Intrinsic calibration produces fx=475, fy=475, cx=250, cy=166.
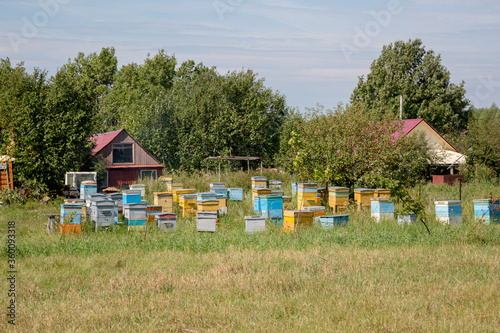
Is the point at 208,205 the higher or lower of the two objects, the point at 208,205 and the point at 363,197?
the lower

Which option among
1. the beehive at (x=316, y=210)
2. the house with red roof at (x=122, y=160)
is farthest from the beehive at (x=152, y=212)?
the house with red roof at (x=122, y=160)

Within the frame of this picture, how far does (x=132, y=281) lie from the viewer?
693cm

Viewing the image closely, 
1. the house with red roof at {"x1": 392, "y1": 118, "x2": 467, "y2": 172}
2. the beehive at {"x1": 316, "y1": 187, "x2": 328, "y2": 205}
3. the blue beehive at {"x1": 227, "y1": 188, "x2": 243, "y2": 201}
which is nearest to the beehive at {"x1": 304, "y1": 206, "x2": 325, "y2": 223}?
the beehive at {"x1": 316, "y1": 187, "x2": 328, "y2": 205}

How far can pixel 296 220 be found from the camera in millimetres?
11117

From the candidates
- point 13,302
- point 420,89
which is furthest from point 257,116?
point 13,302

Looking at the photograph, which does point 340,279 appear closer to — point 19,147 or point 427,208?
point 427,208

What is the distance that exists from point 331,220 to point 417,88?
121 feet

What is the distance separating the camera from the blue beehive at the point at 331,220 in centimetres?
1132

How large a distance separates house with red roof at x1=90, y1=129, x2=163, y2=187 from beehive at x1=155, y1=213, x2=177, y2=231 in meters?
19.1

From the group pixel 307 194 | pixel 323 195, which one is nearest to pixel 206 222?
pixel 307 194

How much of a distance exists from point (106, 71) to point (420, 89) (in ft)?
122

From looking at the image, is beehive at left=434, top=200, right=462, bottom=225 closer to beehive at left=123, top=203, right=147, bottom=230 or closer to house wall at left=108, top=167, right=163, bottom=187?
beehive at left=123, top=203, right=147, bottom=230

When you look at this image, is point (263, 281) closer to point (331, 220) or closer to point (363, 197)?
point (331, 220)

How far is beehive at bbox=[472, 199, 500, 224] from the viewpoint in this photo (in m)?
12.0
